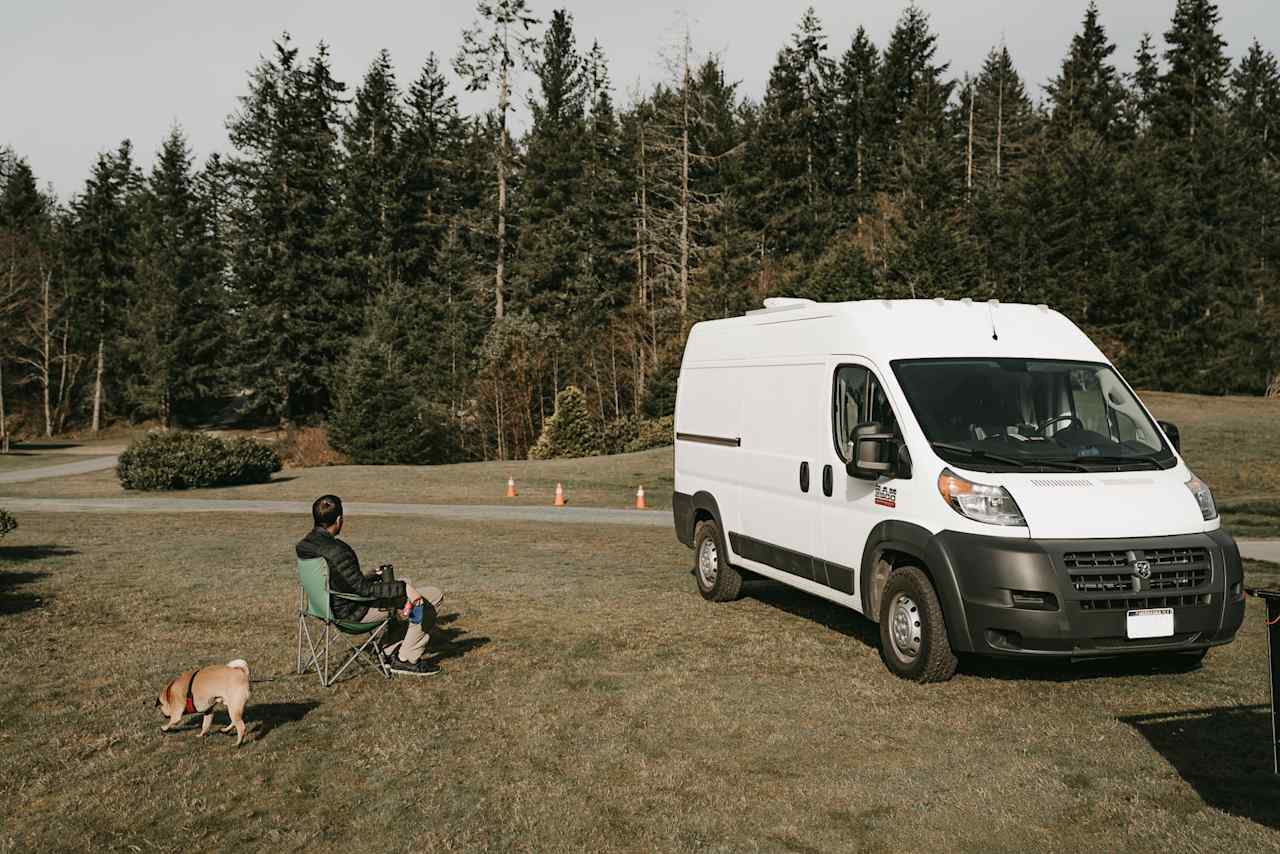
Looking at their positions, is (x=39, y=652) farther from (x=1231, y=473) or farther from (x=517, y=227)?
(x=517, y=227)

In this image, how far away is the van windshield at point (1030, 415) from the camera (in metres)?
7.94

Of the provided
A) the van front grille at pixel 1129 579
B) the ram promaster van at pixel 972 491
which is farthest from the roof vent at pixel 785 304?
the van front grille at pixel 1129 579

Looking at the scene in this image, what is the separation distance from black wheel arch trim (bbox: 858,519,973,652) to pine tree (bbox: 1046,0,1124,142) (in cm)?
6473

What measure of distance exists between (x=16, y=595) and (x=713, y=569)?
25.5 ft

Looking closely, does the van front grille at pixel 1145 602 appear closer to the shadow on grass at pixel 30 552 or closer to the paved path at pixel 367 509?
the shadow on grass at pixel 30 552

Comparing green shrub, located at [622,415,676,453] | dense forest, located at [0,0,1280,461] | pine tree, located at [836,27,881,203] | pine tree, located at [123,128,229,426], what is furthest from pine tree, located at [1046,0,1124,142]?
pine tree, located at [123,128,229,426]

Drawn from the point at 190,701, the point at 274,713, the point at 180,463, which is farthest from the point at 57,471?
the point at 190,701

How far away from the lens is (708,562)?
11.8 meters

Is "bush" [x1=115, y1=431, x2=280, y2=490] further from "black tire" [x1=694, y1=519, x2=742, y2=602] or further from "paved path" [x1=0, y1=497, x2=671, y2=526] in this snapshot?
"black tire" [x1=694, y1=519, x2=742, y2=602]

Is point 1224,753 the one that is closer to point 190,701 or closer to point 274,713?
point 274,713

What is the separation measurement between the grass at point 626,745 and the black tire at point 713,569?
1.10 ft

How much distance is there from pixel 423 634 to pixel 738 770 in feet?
10.4

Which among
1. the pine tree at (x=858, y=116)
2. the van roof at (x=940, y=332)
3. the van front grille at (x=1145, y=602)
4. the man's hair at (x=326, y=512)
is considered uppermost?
the pine tree at (x=858, y=116)

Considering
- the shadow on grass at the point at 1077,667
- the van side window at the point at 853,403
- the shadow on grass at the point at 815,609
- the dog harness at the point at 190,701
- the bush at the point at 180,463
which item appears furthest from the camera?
the bush at the point at 180,463
